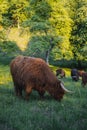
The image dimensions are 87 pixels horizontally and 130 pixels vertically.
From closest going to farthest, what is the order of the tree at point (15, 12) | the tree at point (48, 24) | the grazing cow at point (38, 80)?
1. the grazing cow at point (38, 80)
2. the tree at point (48, 24)
3. the tree at point (15, 12)

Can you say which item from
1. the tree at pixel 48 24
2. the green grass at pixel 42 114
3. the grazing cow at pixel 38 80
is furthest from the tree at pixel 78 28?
the green grass at pixel 42 114

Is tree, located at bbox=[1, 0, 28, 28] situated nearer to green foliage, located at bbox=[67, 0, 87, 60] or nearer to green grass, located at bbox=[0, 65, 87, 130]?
green foliage, located at bbox=[67, 0, 87, 60]

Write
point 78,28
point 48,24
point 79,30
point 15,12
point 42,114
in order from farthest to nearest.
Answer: point 15,12
point 78,28
point 79,30
point 48,24
point 42,114

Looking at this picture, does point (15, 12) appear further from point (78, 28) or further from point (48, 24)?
point (48, 24)

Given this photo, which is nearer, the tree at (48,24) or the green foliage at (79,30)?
the tree at (48,24)

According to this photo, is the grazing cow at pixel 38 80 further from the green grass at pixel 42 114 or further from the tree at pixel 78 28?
the tree at pixel 78 28

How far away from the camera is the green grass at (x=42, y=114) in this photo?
1039 centimetres

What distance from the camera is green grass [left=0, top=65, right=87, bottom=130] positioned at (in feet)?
34.1

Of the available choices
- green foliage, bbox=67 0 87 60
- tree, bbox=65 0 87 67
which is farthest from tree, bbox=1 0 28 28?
green foliage, bbox=67 0 87 60

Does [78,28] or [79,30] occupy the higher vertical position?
[78,28]

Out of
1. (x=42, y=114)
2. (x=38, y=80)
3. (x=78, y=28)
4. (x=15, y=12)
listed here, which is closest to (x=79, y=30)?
(x=78, y=28)

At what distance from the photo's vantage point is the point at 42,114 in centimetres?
1220

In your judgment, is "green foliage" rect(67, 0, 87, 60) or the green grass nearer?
the green grass

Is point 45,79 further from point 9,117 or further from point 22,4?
point 22,4
